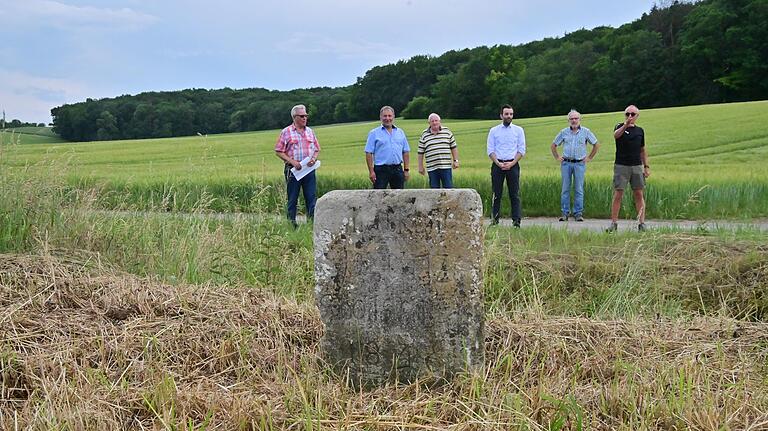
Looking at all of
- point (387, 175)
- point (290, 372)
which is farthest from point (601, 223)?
point (290, 372)

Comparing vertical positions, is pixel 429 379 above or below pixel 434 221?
below

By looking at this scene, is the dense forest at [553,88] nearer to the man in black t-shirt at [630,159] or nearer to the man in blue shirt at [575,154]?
the man in blue shirt at [575,154]

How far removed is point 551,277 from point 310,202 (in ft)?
15.0

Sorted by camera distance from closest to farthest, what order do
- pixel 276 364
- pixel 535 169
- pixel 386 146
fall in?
pixel 276 364 < pixel 386 146 < pixel 535 169

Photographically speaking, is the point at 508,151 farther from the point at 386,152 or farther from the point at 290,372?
the point at 290,372

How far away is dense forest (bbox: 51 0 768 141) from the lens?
5881 centimetres

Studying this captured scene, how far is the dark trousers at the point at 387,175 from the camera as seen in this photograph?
381 inches

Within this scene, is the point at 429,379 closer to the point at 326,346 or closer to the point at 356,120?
the point at 326,346

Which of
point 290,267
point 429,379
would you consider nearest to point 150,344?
point 429,379

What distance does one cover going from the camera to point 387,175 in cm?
970

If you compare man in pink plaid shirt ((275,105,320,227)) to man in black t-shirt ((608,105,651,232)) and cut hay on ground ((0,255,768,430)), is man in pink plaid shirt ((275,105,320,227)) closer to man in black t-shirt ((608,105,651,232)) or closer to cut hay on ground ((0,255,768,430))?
man in black t-shirt ((608,105,651,232))

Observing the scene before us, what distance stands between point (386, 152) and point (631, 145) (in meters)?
3.63

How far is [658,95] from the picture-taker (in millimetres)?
63438

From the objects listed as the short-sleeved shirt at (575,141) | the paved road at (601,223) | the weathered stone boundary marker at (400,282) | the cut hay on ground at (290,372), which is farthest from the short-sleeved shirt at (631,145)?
the weathered stone boundary marker at (400,282)
